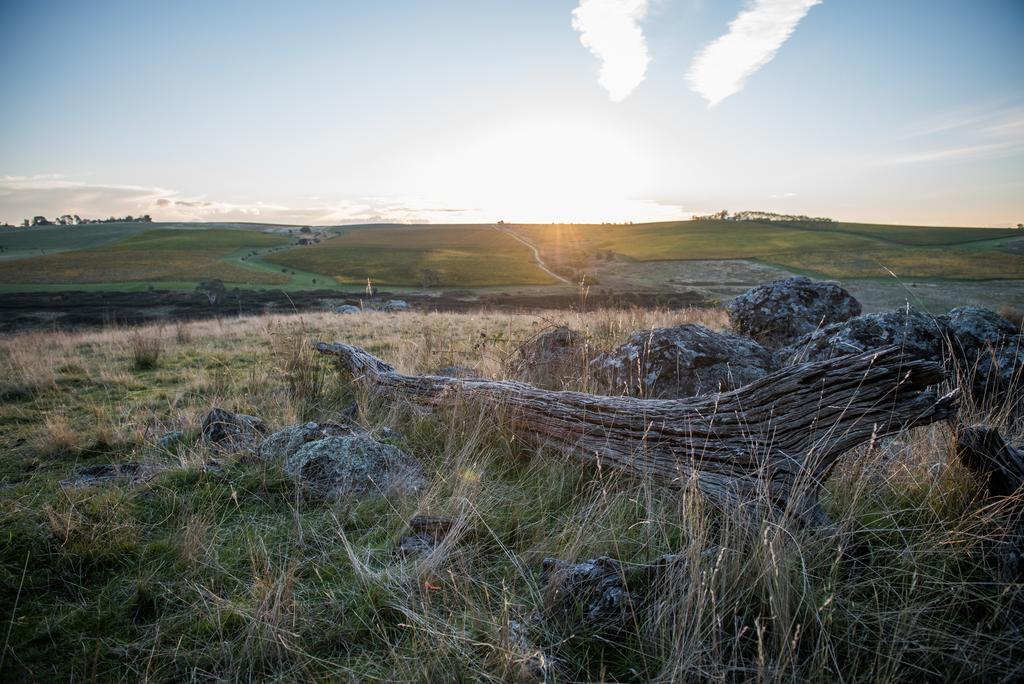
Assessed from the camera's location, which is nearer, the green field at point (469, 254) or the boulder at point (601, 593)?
the boulder at point (601, 593)

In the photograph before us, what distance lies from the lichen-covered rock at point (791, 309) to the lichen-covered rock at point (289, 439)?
6185 mm

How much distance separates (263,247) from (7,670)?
98657 millimetres

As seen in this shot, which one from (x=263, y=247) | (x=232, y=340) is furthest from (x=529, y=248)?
(x=232, y=340)

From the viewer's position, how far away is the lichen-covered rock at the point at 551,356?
18.2ft

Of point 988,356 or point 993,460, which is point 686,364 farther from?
point 988,356

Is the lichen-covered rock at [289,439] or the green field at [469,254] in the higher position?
the green field at [469,254]

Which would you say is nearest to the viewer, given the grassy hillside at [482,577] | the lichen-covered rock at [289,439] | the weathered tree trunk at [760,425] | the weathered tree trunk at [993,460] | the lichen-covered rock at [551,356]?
the grassy hillside at [482,577]

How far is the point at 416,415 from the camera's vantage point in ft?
15.4

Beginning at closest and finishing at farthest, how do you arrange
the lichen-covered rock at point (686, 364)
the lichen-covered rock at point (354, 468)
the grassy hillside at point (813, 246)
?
the lichen-covered rock at point (354, 468), the lichen-covered rock at point (686, 364), the grassy hillside at point (813, 246)

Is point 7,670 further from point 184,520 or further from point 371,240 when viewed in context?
point 371,240

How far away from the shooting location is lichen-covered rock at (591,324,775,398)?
15.1ft

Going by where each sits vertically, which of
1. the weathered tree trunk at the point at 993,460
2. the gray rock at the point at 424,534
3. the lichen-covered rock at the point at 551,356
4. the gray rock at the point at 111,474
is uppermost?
the weathered tree trunk at the point at 993,460

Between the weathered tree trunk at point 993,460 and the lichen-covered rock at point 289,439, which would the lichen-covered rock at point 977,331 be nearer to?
the weathered tree trunk at point 993,460

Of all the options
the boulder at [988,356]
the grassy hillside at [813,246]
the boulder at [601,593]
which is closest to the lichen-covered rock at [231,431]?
the boulder at [601,593]
